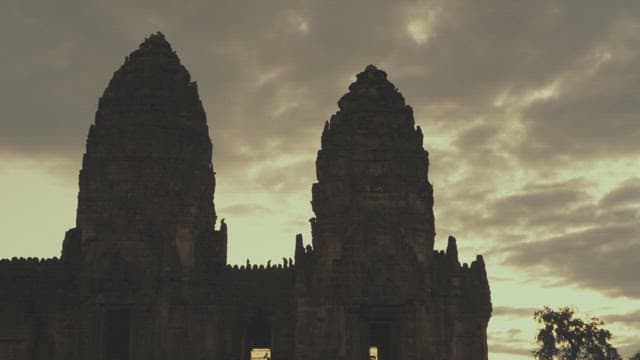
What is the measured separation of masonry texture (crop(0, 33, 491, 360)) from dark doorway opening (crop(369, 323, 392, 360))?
5 centimetres

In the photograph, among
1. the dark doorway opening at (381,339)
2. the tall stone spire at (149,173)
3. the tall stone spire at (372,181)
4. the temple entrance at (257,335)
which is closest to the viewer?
the dark doorway opening at (381,339)

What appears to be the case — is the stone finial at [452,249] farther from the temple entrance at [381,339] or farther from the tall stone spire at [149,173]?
the tall stone spire at [149,173]

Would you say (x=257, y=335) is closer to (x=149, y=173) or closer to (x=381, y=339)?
(x=381, y=339)

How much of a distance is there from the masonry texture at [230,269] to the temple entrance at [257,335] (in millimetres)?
55

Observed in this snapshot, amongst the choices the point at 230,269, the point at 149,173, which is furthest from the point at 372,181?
the point at 149,173

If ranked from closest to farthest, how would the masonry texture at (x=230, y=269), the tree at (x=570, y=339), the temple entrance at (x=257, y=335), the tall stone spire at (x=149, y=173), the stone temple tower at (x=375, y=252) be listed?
1. the stone temple tower at (x=375, y=252)
2. the masonry texture at (x=230, y=269)
3. the tall stone spire at (x=149, y=173)
4. the temple entrance at (x=257, y=335)
5. the tree at (x=570, y=339)

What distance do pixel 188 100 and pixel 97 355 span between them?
37.7 ft

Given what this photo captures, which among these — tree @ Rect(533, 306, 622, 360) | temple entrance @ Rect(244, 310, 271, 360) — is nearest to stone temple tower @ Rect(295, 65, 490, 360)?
temple entrance @ Rect(244, 310, 271, 360)

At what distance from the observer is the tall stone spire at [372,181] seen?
35.5 metres

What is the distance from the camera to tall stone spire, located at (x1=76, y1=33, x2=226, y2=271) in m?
35.8

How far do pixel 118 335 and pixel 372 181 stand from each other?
11.5m

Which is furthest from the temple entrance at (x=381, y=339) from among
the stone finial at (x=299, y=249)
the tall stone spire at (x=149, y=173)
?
the tall stone spire at (x=149, y=173)

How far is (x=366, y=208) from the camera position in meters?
35.9

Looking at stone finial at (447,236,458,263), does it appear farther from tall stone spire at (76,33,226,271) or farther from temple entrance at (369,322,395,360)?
tall stone spire at (76,33,226,271)
